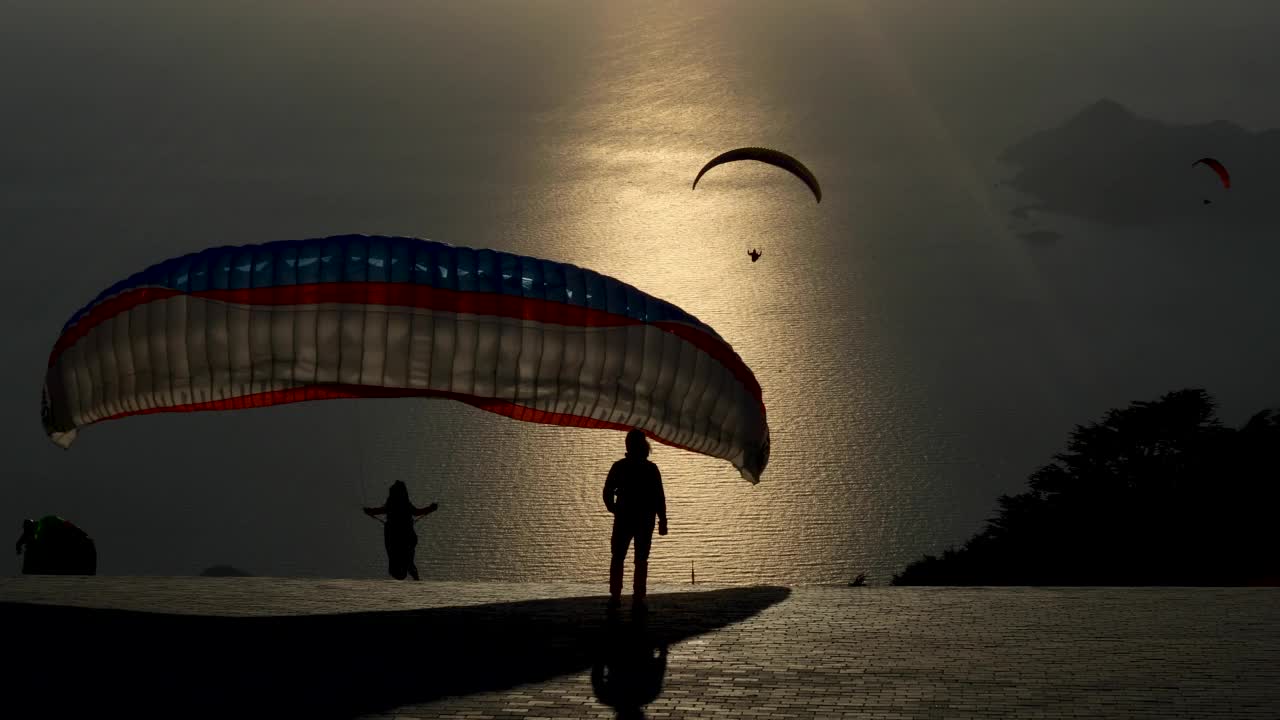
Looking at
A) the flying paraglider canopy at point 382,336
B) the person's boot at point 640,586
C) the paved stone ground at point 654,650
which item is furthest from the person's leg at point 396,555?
the person's boot at point 640,586

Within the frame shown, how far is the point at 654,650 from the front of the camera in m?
16.9

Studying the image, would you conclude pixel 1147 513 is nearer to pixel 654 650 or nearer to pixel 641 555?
pixel 641 555

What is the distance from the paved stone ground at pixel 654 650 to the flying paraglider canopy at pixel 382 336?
2.83m

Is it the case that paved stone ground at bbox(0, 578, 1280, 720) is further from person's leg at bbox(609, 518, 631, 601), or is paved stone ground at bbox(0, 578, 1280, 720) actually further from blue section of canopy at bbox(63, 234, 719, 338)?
blue section of canopy at bbox(63, 234, 719, 338)

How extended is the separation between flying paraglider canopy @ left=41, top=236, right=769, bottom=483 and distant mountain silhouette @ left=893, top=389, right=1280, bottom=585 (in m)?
36.0

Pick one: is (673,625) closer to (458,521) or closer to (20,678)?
(20,678)

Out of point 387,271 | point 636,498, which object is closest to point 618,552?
point 636,498

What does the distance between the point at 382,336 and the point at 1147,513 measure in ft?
171

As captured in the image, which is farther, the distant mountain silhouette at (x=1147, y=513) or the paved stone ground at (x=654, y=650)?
the distant mountain silhouette at (x=1147, y=513)

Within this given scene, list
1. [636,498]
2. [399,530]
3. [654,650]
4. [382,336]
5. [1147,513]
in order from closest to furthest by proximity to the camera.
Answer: [654,650], [636,498], [382,336], [399,530], [1147,513]

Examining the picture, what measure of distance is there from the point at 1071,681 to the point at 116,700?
9.26m

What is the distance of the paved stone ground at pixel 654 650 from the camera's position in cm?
1438

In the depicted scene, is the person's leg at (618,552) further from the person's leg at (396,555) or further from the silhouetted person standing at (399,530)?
the person's leg at (396,555)

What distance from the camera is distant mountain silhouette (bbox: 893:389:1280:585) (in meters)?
58.9
